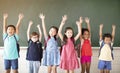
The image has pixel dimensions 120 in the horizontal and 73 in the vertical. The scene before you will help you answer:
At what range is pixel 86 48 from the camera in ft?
13.1

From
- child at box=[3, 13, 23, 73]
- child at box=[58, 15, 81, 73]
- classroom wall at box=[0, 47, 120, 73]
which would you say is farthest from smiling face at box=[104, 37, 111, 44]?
child at box=[3, 13, 23, 73]

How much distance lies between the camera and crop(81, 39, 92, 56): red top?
3986mm

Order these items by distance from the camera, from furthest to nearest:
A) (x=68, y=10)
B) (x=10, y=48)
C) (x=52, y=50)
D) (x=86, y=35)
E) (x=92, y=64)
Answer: (x=92, y=64) → (x=68, y=10) → (x=86, y=35) → (x=52, y=50) → (x=10, y=48)

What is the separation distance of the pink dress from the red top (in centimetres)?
28

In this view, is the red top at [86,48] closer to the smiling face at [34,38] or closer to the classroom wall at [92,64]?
the classroom wall at [92,64]

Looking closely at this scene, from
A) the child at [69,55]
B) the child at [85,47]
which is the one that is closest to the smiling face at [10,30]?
the child at [69,55]

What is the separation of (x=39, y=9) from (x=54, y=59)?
3.25 feet

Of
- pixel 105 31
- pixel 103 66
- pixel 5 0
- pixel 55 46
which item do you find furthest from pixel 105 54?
pixel 5 0

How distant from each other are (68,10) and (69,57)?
0.95 m

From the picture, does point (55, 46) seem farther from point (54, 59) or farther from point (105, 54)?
point (105, 54)

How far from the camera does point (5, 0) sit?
13.9 ft

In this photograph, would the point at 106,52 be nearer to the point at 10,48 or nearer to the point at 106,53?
the point at 106,53

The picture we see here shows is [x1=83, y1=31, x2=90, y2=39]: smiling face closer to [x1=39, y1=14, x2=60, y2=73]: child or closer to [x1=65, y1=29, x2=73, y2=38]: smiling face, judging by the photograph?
[x1=65, y1=29, x2=73, y2=38]: smiling face

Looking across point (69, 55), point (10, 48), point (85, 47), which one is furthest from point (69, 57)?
point (10, 48)
